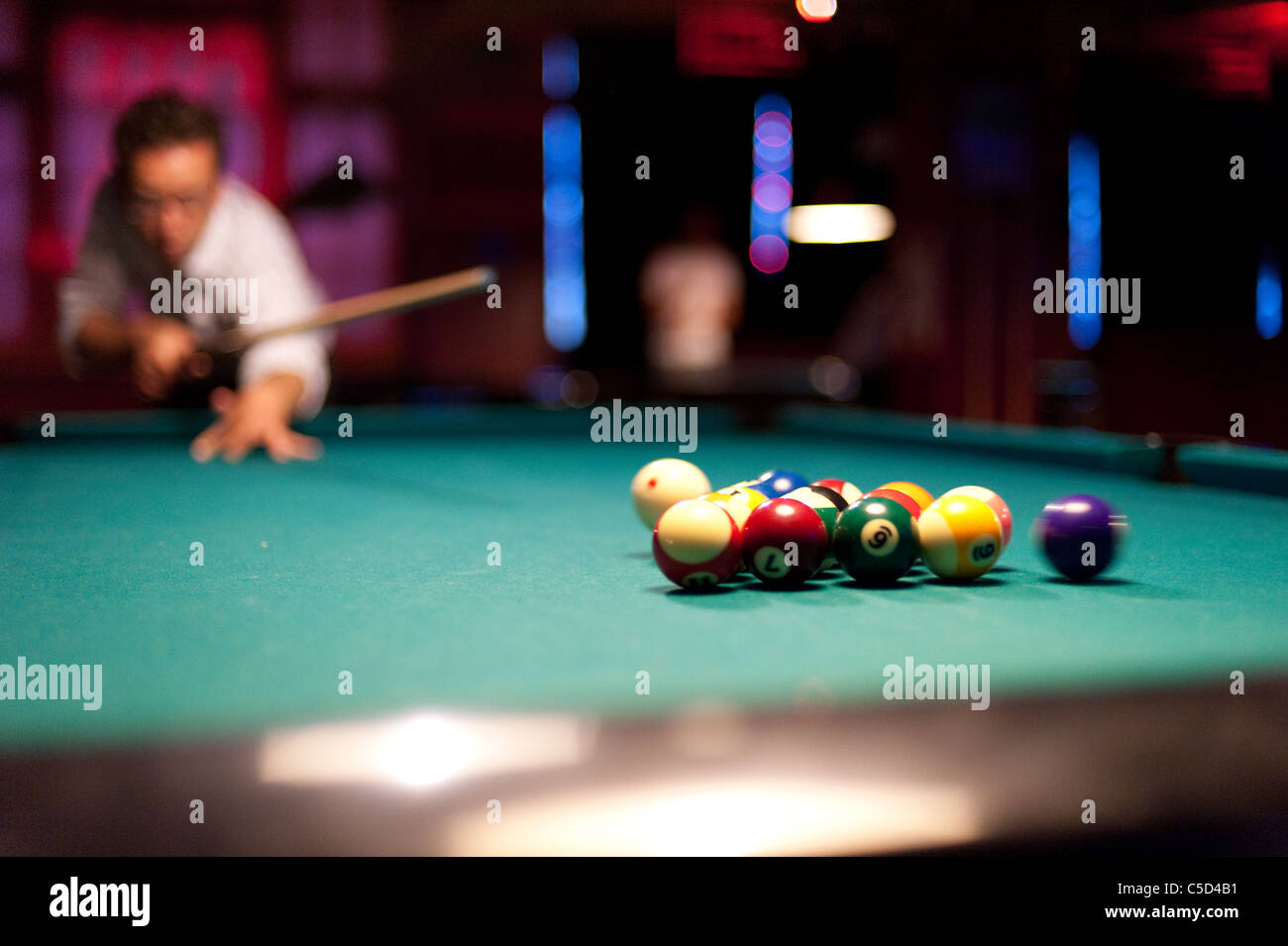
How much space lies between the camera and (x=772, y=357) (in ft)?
42.0

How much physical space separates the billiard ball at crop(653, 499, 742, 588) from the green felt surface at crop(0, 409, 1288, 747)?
0.12ft

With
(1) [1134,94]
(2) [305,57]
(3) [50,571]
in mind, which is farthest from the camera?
(2) [305,57]

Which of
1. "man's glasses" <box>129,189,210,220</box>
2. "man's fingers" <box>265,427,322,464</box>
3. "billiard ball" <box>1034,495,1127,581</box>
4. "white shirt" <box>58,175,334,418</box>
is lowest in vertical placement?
"billiard ball" <box>1034,495,1127,581</box>

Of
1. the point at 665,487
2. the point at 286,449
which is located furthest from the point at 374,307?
Answer: the point at 665,487

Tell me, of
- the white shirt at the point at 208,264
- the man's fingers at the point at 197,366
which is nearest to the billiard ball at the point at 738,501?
the man's fingers at the point at 197,366

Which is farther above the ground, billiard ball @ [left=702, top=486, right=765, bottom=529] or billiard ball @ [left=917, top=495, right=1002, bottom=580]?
billiard ball @ [left=702, top=486, right=765, bottom=529]

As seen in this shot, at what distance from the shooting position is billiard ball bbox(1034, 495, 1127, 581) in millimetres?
2053

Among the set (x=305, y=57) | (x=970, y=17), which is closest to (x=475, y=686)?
(x=970, y=17)

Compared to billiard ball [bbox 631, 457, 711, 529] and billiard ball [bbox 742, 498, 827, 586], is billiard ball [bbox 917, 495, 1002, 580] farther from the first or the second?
billiard ball [bbox 631, 457, 711, 529]

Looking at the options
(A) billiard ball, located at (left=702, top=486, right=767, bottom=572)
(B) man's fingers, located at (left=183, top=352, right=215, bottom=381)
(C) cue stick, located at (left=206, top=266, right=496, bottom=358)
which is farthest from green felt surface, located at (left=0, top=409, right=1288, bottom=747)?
(B) man's fingers, located at (left=183, top=352, right=215, bottom=381)
